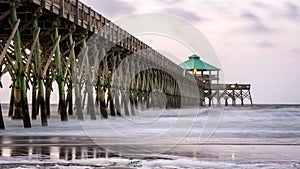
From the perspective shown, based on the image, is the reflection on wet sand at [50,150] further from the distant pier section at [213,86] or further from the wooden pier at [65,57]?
the distant pier section at [213,86]

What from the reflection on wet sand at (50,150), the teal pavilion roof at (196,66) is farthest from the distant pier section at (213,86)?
the reflection on wet sand at (50,150)

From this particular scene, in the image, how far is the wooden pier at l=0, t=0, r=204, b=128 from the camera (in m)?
21.8

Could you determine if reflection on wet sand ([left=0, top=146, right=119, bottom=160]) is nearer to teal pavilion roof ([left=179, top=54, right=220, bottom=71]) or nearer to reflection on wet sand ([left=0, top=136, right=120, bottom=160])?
reflection on wet sand ([left=0, top=136, right=120, bottom=160])

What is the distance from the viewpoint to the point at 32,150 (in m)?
12.7

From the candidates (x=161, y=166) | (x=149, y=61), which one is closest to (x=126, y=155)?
(x=161, y=166)

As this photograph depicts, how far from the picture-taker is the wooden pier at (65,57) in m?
21.8

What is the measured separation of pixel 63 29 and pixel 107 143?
46.3 ft

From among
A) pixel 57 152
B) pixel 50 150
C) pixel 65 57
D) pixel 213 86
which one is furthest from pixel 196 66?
pixel 57 152

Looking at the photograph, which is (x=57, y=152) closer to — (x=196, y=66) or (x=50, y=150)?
(x=50, y=150)

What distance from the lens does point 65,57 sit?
3491 centimetres

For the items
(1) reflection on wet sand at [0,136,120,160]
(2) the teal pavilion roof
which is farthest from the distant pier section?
(1) reflection on wet sand at [0,136,120,160]

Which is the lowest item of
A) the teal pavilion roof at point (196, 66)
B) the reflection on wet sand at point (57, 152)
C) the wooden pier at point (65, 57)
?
the reflection on wet sand at point (57, 152)

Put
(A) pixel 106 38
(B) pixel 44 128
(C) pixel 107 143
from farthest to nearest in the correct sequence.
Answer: (A) pixel 106 38
(B) pixel 44 128
(C) pixel 107 143

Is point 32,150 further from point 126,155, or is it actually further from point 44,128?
point 44,128
